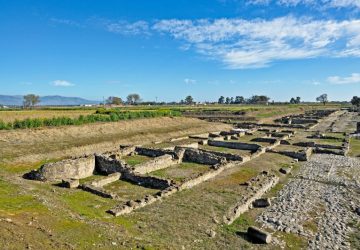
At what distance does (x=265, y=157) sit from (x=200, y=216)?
14518 millimetres

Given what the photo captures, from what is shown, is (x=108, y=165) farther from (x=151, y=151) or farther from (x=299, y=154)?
(x=299, y=154)

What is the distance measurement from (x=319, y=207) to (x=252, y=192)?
3.08m

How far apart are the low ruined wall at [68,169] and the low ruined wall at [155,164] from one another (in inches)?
126

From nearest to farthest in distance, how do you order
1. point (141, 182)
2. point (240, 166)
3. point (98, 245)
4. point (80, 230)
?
point (98, 245), point (80, 230), point (141, 182), point (240, 166)

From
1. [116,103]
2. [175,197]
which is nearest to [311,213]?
[175,197]

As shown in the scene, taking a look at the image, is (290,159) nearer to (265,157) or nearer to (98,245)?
(265,157)

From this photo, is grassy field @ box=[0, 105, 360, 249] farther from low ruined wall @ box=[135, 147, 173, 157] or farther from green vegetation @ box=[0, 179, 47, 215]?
low ruined wall @ box=[135, 147, 173, 157]

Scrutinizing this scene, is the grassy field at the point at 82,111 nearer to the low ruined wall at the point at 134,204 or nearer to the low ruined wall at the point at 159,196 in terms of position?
the low ruined wall at the point at 159,196

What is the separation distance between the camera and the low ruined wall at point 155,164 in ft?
65.8

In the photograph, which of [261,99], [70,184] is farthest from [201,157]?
[261,99]

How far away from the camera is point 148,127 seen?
47.2 meters

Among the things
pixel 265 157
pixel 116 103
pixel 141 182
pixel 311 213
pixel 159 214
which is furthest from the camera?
pixel 116 103

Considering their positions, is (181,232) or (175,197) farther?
(175,197)

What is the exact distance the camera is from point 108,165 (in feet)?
67.3
